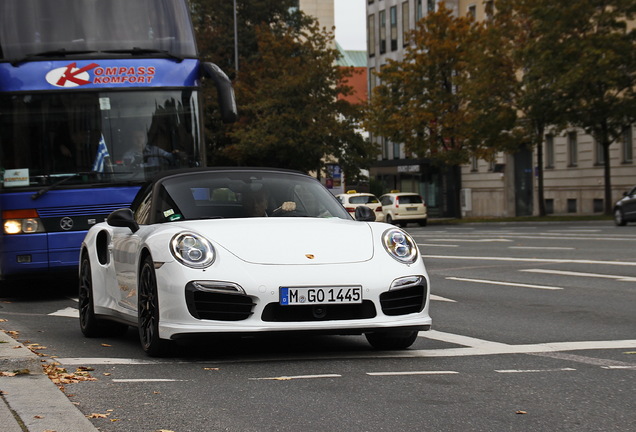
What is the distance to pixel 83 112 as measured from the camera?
15.2m

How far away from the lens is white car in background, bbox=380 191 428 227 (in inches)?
2153

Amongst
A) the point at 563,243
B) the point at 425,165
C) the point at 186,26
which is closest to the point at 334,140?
the point at 425,165

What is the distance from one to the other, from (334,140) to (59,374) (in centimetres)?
5662

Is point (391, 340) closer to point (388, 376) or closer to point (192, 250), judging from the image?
point (388, 376)

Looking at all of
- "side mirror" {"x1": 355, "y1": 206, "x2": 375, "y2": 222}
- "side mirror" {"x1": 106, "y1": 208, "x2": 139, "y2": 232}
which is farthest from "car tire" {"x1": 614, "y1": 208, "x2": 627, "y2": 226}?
"side mirror" {"x1": 106, "y1": 208, "x2": 139, "y2": 232}

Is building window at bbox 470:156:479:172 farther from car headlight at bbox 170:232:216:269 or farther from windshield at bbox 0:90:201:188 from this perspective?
car headlight at bbox 170:232:216:269

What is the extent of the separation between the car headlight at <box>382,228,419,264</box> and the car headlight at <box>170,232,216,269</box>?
1211 mm

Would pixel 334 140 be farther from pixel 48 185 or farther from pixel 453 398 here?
pixel 453 398

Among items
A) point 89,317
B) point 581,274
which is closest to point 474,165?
point 581,274

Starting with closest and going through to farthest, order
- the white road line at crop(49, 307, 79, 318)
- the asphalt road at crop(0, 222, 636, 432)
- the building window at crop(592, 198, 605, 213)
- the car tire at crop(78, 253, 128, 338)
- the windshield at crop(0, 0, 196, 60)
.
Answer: the asphalt road at crop(0, 222, 636, 432), the car tire at crop(78, 253, 128, 338), the white road line at crop(49, 307, 79, 318), the windshield at crop(0, 0, 196, 60), the building window at crop(592, 198, 605, 213)

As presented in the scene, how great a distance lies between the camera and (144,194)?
999cm

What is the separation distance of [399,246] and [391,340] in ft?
2.32

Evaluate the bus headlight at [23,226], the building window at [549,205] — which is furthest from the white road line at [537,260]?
the building window at [549,205]

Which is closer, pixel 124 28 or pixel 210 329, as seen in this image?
pixel 210 329
